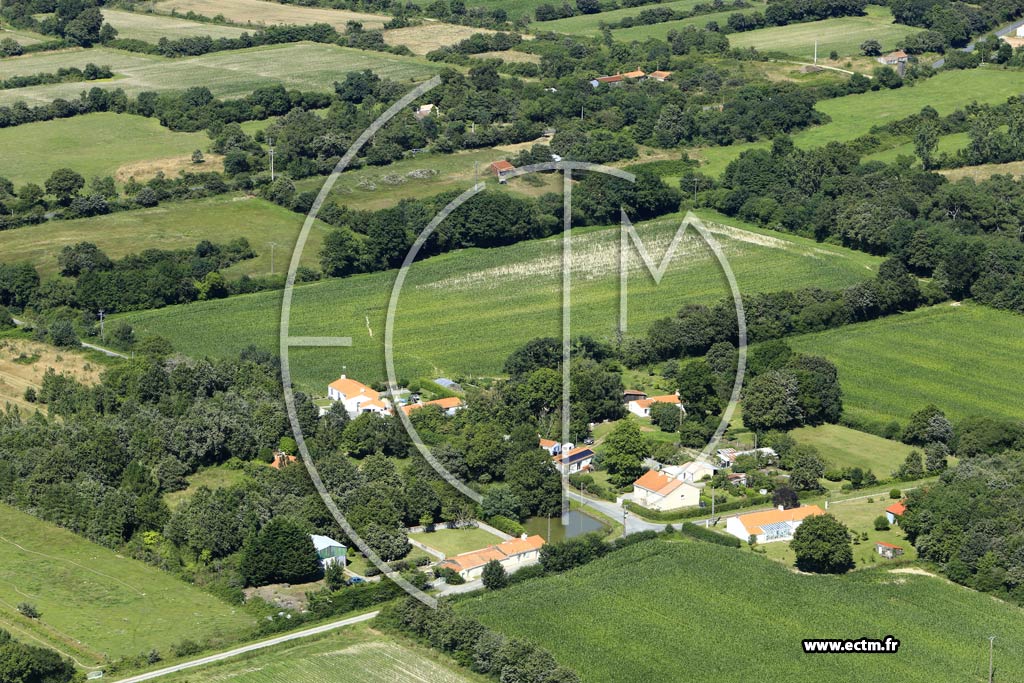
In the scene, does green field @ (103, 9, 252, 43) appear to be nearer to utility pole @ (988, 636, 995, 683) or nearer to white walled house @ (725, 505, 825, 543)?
white walled house @ (725, 505, 825, 543)

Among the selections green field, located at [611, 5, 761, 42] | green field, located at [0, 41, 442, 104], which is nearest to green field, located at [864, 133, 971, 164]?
green field, located at [611, 5, 761, 42]

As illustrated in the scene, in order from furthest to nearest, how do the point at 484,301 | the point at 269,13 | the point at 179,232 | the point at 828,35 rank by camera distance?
the point at 269,13
the point at 828,35
the point at 179,232
the point at 484,301

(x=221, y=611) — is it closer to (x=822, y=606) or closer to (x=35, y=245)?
(x=822, y=606)

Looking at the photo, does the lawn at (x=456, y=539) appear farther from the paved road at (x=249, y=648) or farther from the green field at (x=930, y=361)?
the green field at (x=930, y=361)

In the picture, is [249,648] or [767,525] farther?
[767,525]

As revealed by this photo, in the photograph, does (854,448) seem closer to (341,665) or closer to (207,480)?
(207,480)

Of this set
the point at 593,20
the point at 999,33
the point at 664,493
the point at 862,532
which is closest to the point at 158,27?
the point at 593,20

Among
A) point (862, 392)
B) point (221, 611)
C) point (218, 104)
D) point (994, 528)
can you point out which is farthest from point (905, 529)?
point (218, 104)

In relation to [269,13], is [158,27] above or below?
below
